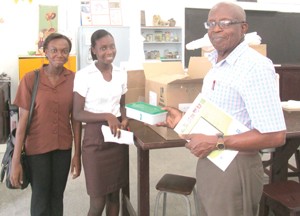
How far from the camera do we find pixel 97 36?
71.1 inches

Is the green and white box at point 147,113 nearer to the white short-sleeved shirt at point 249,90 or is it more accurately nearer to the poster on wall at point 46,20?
the white short-sleeved shirt at point 249,90

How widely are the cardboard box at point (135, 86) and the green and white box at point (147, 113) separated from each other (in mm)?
415

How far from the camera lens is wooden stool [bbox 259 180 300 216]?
185cm

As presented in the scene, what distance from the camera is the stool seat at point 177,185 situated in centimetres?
201

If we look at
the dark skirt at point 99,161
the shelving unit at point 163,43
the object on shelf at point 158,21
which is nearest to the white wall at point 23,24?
the object on shelf at point 158,21

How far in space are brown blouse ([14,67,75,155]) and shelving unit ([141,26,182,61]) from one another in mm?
4754

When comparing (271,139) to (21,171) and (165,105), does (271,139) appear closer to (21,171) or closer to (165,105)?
(165,105)

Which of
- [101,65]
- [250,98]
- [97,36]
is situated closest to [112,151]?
[101,65]

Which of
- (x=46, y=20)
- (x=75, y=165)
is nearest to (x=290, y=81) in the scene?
(x=46, y=20)

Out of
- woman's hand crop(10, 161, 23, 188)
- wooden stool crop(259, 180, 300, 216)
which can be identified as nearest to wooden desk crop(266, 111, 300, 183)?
wooden stool crop(259, 180, 300, 216)

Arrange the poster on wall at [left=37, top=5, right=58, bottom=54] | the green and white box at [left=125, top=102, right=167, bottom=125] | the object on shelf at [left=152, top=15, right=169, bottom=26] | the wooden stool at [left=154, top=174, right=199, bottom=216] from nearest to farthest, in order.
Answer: the green and white box at [left=125, top=102, right=167, bottom=125] → the wooden stool at [left=154, top=174, right=199, bottom=216] → the poster on wall at [left=37, top=5, right=58, bottom=54] → the object on shelf at [left=152, top=15, right=169, bottom=26]

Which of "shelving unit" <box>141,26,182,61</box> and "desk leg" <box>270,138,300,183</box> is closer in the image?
"desk leg" <box>270,138,300,183</box>

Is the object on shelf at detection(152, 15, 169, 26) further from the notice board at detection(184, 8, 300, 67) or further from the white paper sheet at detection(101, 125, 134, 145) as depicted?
the white paper sheet at detection(101, 125, 134, 145)

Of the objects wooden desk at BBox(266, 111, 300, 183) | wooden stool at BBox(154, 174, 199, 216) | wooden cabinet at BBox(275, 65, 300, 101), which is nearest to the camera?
wooden stool at BBox(154, 174, 199, 216)
